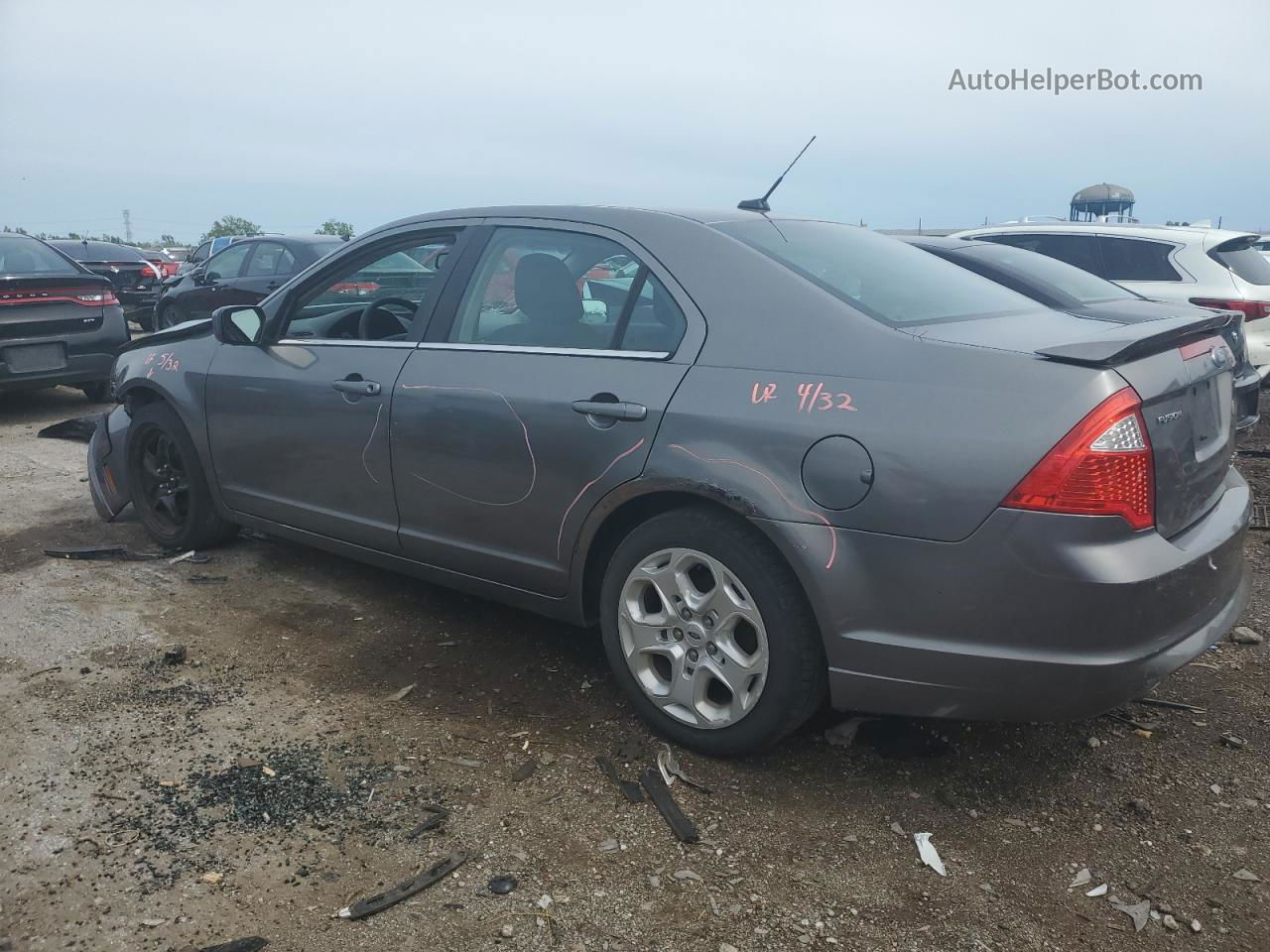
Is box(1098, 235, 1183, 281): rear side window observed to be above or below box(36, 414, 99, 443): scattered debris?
above

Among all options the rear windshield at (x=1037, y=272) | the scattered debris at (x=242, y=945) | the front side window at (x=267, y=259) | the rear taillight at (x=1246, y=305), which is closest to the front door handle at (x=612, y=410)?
the scattered debris at (x=242, y=945)

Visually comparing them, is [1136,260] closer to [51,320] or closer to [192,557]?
[192,557]

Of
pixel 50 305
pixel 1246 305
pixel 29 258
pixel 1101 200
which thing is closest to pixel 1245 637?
pixel 1246 305

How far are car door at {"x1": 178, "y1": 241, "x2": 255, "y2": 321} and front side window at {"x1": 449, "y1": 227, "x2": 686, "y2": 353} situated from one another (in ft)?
30.6

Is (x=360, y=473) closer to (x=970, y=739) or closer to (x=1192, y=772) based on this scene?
(x=970, y=739)

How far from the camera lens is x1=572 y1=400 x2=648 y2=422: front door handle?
3.08 metres

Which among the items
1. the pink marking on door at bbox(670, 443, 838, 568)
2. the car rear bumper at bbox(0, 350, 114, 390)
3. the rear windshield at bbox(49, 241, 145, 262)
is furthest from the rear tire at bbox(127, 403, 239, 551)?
the rear windshield at bbox(49, 241, 145, 262)

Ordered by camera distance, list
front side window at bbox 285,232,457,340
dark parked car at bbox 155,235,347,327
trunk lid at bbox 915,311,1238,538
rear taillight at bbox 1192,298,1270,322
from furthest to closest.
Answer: dark parked car at bbox 155,235,347,327 → rear taillight at bbox 1192,298,1270,322 → front side window at bbox 285,232,457,340 → trunk lid at bbox 915,311,1238,538

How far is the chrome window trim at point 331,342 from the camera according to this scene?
3887 mm

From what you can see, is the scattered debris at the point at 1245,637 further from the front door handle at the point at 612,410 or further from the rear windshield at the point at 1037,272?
the front door handle at the point at 612,410

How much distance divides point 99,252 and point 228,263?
5.60 meters

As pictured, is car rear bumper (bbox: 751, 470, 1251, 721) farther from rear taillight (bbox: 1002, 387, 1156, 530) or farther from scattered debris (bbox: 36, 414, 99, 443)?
scattered debris (bbox: 36, 414, 99, 443)

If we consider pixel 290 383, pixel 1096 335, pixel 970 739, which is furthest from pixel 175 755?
pixel 1096 335

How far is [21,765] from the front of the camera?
9.98ft
